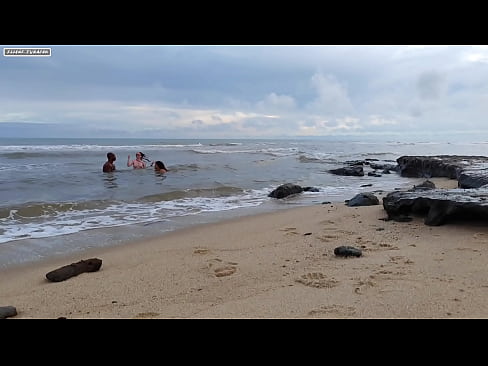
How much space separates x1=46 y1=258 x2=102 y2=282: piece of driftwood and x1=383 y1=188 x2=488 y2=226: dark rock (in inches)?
196

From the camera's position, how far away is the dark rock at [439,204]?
210 inches

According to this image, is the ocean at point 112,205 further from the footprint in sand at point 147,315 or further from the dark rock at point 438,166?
the dark rock at point 438,166

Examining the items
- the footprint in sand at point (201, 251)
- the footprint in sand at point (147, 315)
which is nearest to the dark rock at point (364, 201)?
the footprint in sand at point (201, 251)

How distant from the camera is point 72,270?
14.1 ft

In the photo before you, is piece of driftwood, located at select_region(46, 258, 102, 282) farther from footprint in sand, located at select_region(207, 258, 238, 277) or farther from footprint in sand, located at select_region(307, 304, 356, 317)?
footprint in sand, located at select_region(307, 304, 356, 317)

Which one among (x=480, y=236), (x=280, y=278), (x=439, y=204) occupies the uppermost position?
(x=439, y=204)

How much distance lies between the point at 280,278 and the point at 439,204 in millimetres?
3360

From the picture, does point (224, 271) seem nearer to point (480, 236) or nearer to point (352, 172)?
point (480, 236)

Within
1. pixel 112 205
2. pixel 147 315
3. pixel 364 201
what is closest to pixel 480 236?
pixel 364 201

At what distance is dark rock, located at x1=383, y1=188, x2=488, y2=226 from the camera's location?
533 centimetres
